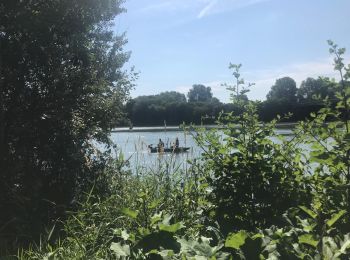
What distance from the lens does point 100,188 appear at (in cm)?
561

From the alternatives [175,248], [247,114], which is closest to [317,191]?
[247,114]

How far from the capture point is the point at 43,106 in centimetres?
610

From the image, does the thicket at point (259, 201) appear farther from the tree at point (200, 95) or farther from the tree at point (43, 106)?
the tree at point (200, 95)

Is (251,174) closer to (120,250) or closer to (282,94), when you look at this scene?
(120,250)

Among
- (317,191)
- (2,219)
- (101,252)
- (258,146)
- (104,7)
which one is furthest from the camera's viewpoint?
(104,7)

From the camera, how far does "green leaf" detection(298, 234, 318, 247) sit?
157 centimetres

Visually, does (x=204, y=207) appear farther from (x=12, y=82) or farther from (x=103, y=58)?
(x=103, y=58)

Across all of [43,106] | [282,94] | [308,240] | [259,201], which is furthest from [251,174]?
[282,94]

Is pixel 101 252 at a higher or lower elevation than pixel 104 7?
lower

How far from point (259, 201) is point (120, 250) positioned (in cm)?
131

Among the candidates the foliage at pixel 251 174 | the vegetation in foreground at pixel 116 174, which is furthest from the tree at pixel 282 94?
the foliage at pixel 251 174

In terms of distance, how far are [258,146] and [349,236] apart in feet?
4.58

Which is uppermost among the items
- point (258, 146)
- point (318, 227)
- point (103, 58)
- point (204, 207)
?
point (103, 58)

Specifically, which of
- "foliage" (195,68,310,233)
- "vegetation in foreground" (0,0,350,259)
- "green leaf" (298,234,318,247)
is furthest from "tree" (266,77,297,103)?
"green leaf" (298,234,318,247)
